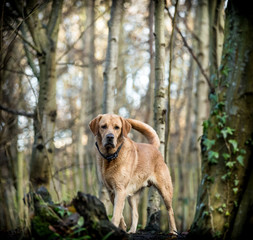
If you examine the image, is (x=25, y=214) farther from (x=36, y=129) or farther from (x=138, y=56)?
(x=138, y=56)

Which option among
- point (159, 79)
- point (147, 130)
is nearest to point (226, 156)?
point (147, 130)

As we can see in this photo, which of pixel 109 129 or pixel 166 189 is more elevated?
pixel 109 129

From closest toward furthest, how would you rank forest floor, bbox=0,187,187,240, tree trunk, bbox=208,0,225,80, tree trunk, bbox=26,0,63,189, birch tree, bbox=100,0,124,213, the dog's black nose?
forest floor, bbox=0,187,187,240 → the dog's black nose → tree trunk, bbox=26,0,63,189 → birch tree, bbox=100,0,124,213 → tree trunk, bbox=208,0,225,80

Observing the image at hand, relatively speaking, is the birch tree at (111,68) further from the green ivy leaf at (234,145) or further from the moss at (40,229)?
the green ivy leaf at (234,145)

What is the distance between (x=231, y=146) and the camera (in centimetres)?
366

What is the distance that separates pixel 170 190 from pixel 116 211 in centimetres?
140

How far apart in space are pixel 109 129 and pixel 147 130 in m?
1.20

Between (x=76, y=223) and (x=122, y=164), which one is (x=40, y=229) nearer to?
(x=76, y=223)

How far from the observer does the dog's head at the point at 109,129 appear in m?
4.89

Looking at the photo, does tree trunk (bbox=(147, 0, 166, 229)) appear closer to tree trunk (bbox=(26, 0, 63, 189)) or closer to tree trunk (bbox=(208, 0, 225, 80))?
tree trunk (bbox=(26, 0, 63, 189))

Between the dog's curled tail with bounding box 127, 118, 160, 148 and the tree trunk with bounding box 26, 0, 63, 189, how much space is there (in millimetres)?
1967

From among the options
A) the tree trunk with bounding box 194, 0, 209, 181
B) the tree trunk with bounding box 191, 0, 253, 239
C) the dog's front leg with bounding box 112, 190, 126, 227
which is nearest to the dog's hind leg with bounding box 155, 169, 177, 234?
the dog's front leg with bounding box 112, 190, 126, 227

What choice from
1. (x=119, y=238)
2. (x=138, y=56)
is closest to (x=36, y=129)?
(x=119, y=238)

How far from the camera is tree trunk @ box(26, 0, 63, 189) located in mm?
6746
